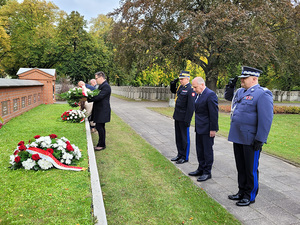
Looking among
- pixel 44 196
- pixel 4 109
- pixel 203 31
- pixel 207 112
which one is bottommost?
pixel 44 196

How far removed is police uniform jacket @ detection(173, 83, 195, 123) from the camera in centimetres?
609

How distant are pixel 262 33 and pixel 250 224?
61.1 feet

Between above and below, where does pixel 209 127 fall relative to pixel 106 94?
below

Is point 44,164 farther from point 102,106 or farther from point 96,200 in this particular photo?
point 102,106

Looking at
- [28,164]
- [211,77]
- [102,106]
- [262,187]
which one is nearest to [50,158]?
[28,164]

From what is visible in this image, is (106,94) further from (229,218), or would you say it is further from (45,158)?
(229,218)

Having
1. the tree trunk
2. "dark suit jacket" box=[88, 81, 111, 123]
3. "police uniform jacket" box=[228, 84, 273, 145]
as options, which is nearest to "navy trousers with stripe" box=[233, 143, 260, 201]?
"police uniform jacket" box=[228, 84, 273, 145]

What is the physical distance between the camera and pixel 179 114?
20.6 feet

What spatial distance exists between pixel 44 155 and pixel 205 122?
3.42 m

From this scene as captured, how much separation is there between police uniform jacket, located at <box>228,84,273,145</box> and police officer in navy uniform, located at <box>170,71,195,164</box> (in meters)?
1.78

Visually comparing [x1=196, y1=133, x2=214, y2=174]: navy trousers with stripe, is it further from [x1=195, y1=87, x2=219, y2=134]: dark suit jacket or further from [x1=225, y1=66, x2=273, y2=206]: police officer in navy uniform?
[x1=225, y1=66, x2=273, y2=206]: police officer in navy uniform

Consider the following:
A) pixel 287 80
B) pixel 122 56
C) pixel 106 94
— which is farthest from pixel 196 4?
pixel 287 80

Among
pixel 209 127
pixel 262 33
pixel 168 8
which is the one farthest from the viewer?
pixel 168 8

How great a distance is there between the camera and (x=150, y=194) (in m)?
4.53
